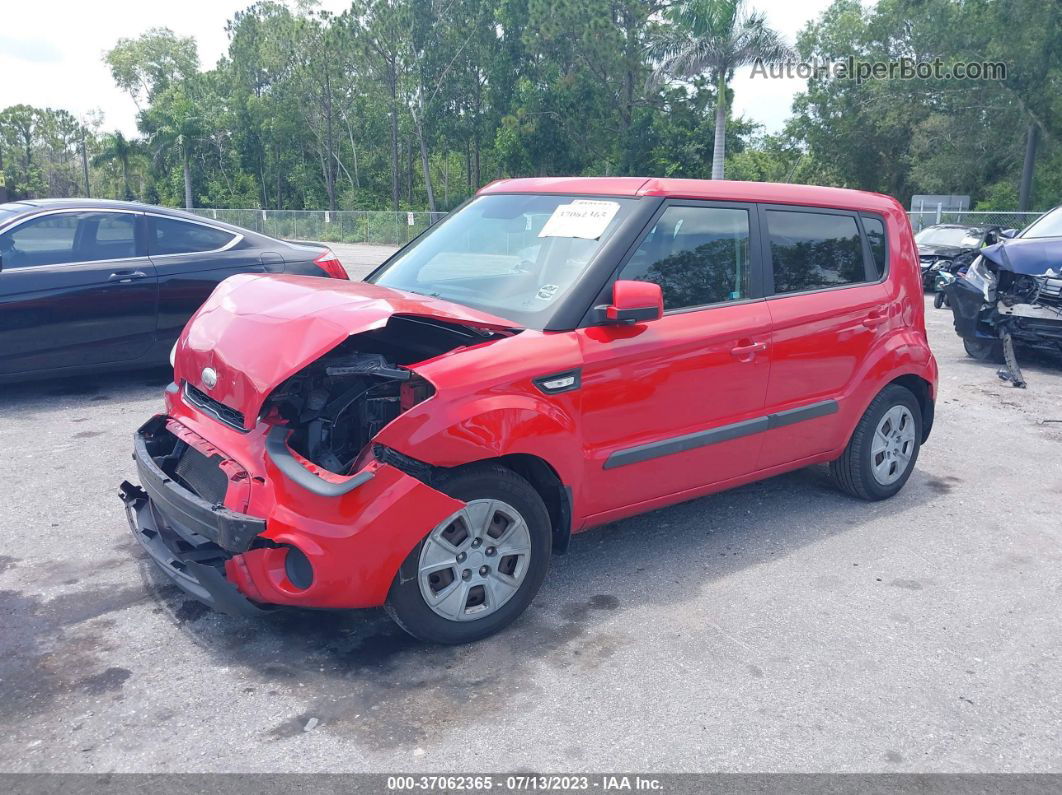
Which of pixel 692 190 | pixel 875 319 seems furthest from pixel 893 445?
pixel 692 190

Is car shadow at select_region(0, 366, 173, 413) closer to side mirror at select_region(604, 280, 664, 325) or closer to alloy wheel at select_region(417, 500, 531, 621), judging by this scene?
alloy wheel at select_region(417, 500, 531, 621)

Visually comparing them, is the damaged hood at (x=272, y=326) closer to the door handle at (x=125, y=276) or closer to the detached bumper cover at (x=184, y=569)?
the detached bumper cover at (x=184, y=569)

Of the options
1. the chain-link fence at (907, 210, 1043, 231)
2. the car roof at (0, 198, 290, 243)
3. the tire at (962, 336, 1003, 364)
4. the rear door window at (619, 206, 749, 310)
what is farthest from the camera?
the chain-link fence at (907, 210, 1043, 231)

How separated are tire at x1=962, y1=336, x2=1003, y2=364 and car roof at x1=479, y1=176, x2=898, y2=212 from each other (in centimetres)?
538

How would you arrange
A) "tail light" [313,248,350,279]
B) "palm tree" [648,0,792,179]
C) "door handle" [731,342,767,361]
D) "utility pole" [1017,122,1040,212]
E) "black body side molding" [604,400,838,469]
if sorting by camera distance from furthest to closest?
"utility pole" [1017,122,1040,212]
"palm tree" [648,0,792,179]
"tail light" [313,248,350,279]
"door handle" [731,342,767,361]
"black body side molding" [604,400,838,469]

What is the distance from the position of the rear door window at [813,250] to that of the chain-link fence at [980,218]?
2044cm

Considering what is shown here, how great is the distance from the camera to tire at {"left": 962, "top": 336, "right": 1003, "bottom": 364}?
982cm

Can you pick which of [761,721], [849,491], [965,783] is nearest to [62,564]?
[761,721]

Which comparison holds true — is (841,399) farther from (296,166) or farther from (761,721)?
(296,166)

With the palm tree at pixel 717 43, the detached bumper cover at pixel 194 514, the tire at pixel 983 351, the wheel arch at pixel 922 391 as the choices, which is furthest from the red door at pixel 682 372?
the palm tree at pixel 717 43

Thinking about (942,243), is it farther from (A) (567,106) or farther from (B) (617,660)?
(A) (567,106)

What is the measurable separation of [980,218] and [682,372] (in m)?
25.6

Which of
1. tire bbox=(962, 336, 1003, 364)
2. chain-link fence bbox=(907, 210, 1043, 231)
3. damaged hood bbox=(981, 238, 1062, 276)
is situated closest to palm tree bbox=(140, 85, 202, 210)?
chain-link fence bbox=(907, 210, 1043, 231)

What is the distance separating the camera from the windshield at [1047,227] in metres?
9.58
